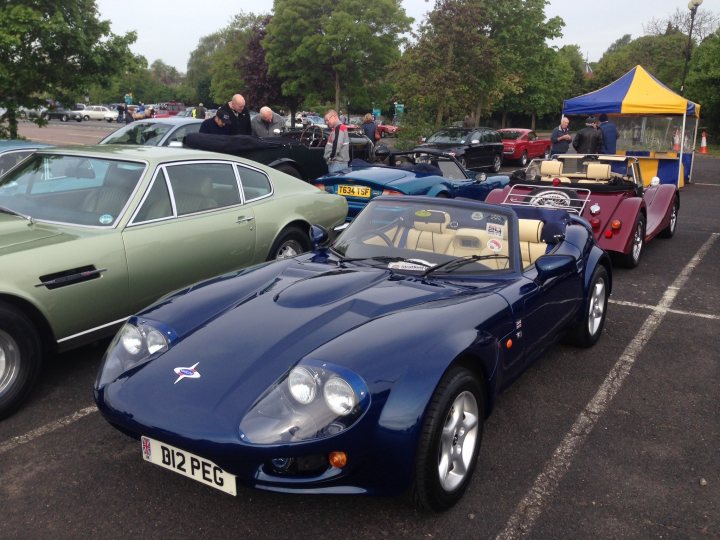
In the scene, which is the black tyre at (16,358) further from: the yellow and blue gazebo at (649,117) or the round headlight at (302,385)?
the yellow and blue gazebo at (649,117)

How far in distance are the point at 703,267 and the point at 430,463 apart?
6530 mm

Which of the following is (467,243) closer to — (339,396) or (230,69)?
(339,396)

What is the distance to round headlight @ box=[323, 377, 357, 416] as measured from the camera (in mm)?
2504

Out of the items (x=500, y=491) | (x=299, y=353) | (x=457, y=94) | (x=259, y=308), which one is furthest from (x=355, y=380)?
(x=457, y=94)

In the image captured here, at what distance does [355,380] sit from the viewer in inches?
100

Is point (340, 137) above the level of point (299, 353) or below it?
above

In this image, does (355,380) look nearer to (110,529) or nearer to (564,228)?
(110,529)

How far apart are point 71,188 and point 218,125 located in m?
4.70

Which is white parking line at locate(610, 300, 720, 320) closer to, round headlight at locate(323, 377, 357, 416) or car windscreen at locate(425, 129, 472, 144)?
round headlight at locate(323, 377, 357, 416)

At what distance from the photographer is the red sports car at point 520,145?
70.8 ft

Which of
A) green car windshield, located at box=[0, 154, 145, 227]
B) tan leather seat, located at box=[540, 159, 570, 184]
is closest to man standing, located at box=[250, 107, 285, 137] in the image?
tan leather seat, located at box=[540, 159, 570, 184]

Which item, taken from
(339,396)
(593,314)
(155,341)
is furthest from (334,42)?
(339,396)

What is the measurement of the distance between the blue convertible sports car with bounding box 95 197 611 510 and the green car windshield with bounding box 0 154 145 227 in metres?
1.37

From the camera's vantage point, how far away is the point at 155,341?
3.10 m
